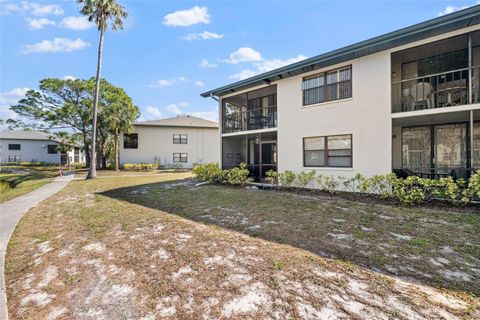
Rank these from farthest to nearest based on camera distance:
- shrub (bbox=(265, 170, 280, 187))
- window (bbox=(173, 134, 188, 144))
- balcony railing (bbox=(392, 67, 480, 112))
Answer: window (bbox=(173, 134, 188, 144)), shrub (bbox=(265, 170, 280, 187)), balcony railing (bbox=(392, 67, 480, 112))

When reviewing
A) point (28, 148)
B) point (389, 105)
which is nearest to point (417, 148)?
point (389, 105)

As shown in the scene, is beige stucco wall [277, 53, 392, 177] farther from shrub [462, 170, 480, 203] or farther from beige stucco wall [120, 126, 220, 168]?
beige stucco wall [120, 126, 220, 168]

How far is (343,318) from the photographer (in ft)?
8.50

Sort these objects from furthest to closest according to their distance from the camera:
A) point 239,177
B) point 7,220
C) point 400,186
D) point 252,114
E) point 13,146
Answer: point 13,146 < point 252,114 < point 239,177 < point 400,186 < point 7,220

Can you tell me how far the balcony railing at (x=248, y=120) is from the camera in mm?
14719

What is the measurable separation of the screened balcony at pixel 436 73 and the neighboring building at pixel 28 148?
47.9 m

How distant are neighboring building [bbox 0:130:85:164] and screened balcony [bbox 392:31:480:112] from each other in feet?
157

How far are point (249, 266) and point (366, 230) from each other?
3196 millimetres

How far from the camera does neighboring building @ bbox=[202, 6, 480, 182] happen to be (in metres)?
8.54

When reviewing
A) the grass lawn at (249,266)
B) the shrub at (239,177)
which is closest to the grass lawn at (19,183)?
the grass lawn at (249,266)

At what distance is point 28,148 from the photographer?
141ft

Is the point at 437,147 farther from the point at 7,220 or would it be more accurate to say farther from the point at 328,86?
the point at 7,220

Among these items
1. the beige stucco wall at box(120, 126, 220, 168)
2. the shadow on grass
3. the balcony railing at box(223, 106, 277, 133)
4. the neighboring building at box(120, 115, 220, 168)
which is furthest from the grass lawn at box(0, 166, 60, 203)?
the balcony railing at box(223, 106, 277, 133)

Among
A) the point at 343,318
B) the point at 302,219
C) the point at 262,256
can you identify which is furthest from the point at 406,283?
the point at 302,219
